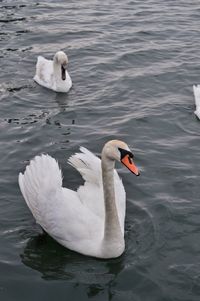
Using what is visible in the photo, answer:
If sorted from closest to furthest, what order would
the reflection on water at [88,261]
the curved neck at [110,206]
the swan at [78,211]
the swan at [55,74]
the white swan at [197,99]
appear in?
1. the reflection on water at [88,261]
2. the curved neck at [110,206]
3. the swan at [78,211]
4. the white swan at [197,99]
5. the swan at [55,74]

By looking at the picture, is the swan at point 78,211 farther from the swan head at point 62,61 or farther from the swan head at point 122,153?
the swan head at point 62,61

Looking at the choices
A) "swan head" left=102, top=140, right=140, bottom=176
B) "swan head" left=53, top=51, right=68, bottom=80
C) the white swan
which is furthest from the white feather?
"swan head" left=53, top=51, right=68, bottom=80

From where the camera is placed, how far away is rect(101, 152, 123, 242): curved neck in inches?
350

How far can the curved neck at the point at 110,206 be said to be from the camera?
8.90 metres

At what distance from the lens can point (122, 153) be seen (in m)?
8.61

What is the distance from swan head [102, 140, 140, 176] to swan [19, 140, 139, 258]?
0.6 inches

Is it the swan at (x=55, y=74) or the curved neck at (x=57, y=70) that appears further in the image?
the swan at (x=55, y=74)

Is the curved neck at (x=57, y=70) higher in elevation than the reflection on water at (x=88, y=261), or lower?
higher

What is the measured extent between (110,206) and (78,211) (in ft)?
2.03

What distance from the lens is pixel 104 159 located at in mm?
8805

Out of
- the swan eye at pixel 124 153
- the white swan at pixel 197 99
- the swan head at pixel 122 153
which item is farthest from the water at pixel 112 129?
the swan eye at pixel 124 153

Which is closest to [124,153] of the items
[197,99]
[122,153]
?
[122,153]

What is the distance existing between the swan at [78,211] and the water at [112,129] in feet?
0.87

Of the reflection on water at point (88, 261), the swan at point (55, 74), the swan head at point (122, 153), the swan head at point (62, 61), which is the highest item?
the swan head at point (122, 153)
